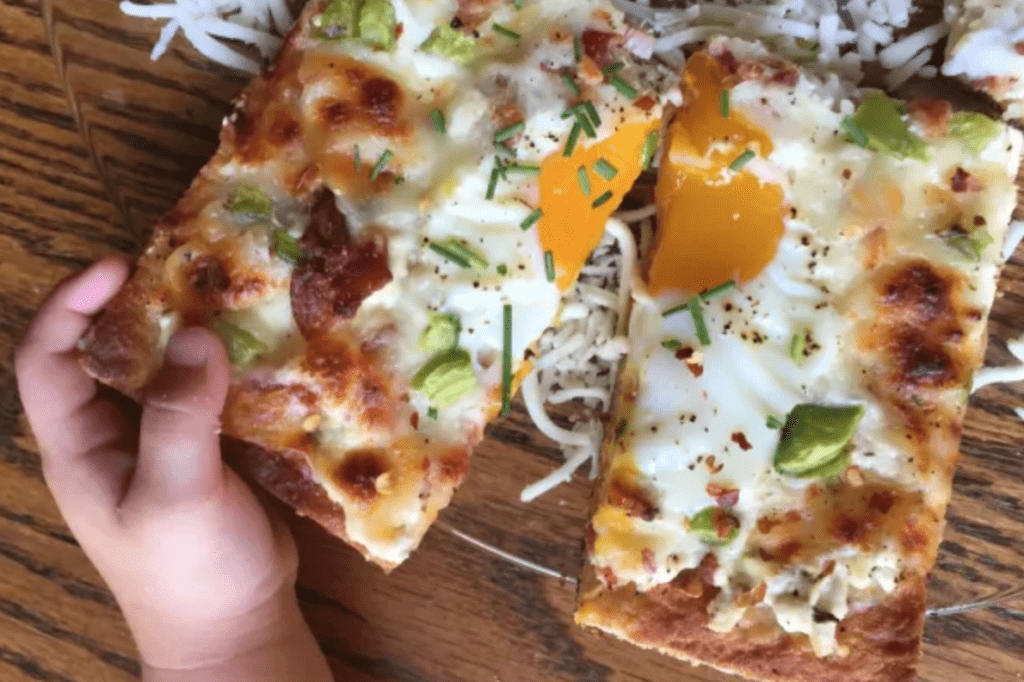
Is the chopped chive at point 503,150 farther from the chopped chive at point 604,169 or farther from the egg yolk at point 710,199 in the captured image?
the egg yolk at point 710,199

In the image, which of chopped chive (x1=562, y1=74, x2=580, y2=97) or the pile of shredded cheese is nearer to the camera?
chopped chive (x1=562, y1=74, x2=580, y2=97)

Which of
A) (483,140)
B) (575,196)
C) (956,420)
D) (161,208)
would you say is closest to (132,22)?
(161,208)

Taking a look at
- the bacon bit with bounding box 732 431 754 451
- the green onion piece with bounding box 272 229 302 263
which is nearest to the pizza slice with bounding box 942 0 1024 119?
the bacon bit with bounding box 732 431 754 451

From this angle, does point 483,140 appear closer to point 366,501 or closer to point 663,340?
point 663,340

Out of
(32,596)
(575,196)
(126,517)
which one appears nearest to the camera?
(126,517)

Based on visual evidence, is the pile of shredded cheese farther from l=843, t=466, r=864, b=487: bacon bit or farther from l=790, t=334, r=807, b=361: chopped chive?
l=843, t=466, r=864, b=487: bacon bit

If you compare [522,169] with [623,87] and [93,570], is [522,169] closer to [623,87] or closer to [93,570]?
[623,87]

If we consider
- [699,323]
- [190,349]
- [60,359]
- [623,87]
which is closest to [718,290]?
[699,323]
